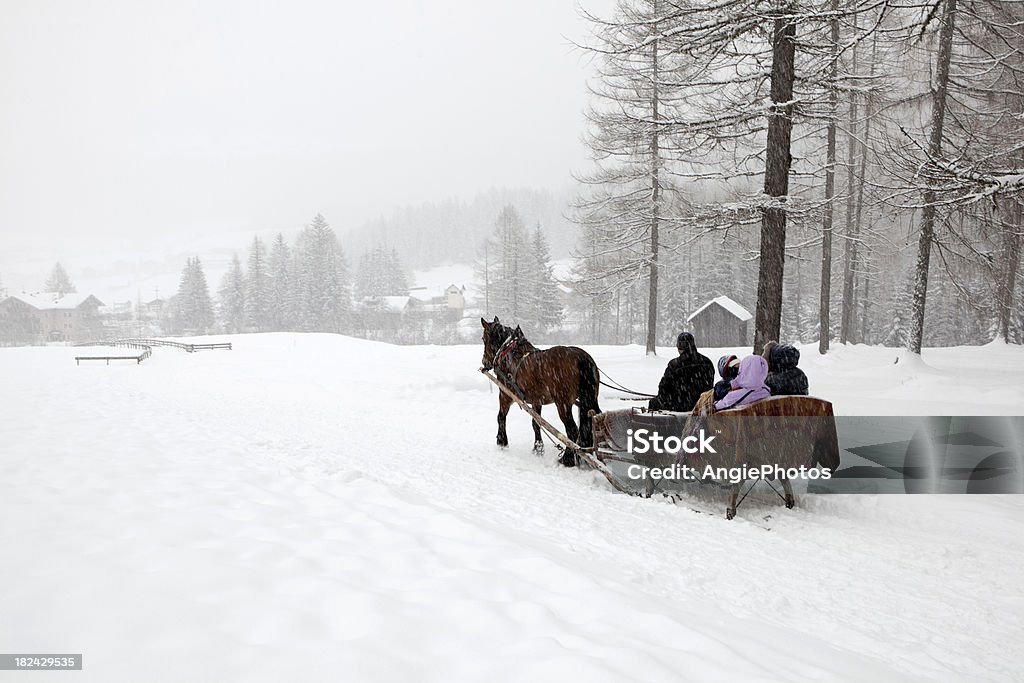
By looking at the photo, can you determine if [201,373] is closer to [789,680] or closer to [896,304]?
[789,680]

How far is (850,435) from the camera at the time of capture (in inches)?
321

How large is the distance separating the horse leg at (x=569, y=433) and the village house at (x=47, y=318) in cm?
7265

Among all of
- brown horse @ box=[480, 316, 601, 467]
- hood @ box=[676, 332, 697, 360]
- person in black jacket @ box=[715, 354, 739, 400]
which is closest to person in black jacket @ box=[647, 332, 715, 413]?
hood @ box=[676, 332, 697, 360]

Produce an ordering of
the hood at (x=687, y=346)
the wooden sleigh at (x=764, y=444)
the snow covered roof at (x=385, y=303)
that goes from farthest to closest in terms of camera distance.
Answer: the snow covered roof at (x=385, y=303) → the hood at (x=687, y=346) → the wooden sleigh at (x=764, y=444)

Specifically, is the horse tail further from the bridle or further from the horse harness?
the bridle

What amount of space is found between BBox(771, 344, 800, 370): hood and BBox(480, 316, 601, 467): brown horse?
2.38 meters

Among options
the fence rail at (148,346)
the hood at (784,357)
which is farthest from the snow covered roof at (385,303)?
the hood at (784,357)

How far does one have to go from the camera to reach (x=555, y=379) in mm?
7742

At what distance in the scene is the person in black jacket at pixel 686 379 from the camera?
6.78 m

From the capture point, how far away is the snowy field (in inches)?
88.0

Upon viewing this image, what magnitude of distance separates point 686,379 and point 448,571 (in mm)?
4683

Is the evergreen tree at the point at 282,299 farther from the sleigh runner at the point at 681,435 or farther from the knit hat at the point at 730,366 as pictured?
the knit hat at the point at 730,366

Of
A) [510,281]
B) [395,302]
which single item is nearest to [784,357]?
[510,281]

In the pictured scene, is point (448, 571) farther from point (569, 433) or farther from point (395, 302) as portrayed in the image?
point (395, 302)
